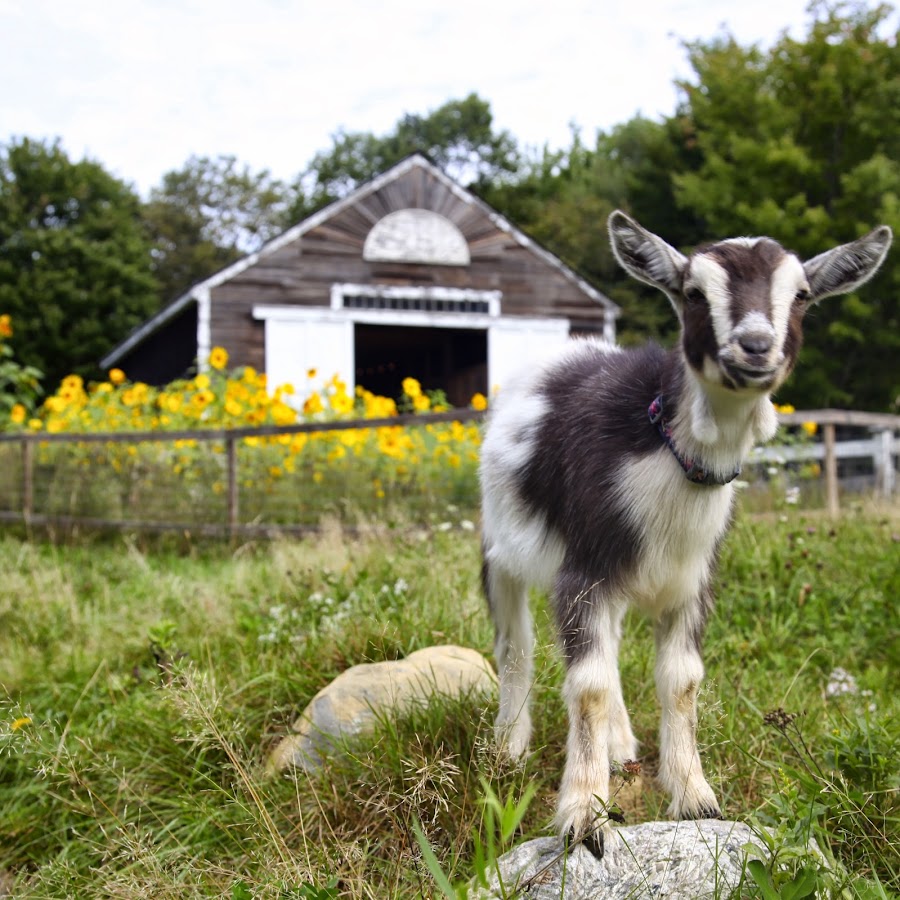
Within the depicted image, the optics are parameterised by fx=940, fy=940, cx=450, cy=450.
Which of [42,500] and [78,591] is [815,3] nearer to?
[42,500]

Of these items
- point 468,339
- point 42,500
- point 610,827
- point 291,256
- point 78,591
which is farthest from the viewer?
point 468,339

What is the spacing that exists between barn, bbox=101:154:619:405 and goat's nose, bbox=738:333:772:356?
15185 millimetres

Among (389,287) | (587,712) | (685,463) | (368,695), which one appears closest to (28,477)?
(368,695)

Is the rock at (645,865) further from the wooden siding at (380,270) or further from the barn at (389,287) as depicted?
the wooden siding at (380,270)

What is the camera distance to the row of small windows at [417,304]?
738 inches

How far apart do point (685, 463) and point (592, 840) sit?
1.10 metres

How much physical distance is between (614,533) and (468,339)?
785 inches

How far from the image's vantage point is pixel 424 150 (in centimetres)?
4366

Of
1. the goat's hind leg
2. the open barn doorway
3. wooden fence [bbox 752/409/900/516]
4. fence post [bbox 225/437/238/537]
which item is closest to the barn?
the open barn doorway

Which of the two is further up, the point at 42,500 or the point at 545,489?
the point at 545,489

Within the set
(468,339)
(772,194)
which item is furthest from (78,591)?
(772,194)

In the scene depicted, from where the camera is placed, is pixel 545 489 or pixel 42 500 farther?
pixel 42 500

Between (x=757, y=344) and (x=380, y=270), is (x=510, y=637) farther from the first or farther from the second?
(x=380, y=270)

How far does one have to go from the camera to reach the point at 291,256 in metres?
18.1
